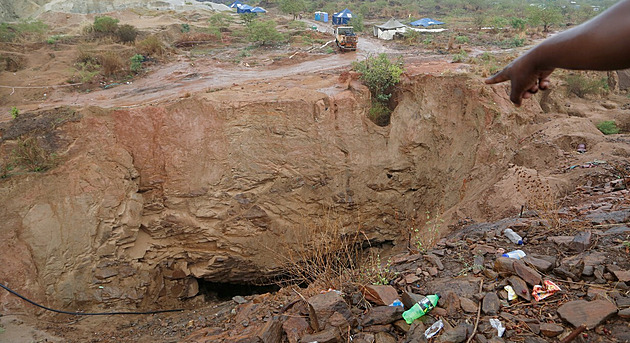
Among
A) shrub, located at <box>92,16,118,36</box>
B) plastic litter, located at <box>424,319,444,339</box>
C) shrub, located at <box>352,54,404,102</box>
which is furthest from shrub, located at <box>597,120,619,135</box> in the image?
shrub, located at <box>92,16,118,36</box>

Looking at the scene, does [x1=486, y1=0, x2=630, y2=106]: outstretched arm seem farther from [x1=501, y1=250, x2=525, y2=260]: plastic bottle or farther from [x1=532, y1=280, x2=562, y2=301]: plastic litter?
[x1=501, y1=250, x2=525, y2=260]: plastic bottle

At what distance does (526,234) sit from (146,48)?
1470 centimetres

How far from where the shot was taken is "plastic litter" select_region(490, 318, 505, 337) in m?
2.50

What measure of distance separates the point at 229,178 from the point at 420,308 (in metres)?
6.42

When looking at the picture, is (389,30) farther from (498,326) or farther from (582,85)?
(498,326)

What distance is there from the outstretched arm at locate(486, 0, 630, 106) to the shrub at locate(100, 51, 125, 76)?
1287cm

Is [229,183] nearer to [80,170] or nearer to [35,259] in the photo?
[80,170]

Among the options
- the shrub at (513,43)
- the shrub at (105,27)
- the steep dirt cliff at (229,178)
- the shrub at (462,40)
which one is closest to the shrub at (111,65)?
the steep dirt cliff at (229,178)

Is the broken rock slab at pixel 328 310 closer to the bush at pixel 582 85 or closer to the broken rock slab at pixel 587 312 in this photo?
the broken rock slab at pixel 587 312

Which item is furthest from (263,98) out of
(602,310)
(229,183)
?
(602,310)

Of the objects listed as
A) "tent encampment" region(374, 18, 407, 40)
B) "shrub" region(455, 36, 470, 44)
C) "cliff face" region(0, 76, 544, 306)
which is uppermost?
"tent encampment" region(374, 18, 407, 40)

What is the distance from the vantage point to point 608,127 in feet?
27.8

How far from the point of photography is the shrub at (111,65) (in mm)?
11630

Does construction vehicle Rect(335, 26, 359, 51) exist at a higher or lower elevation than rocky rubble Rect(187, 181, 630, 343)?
higher
